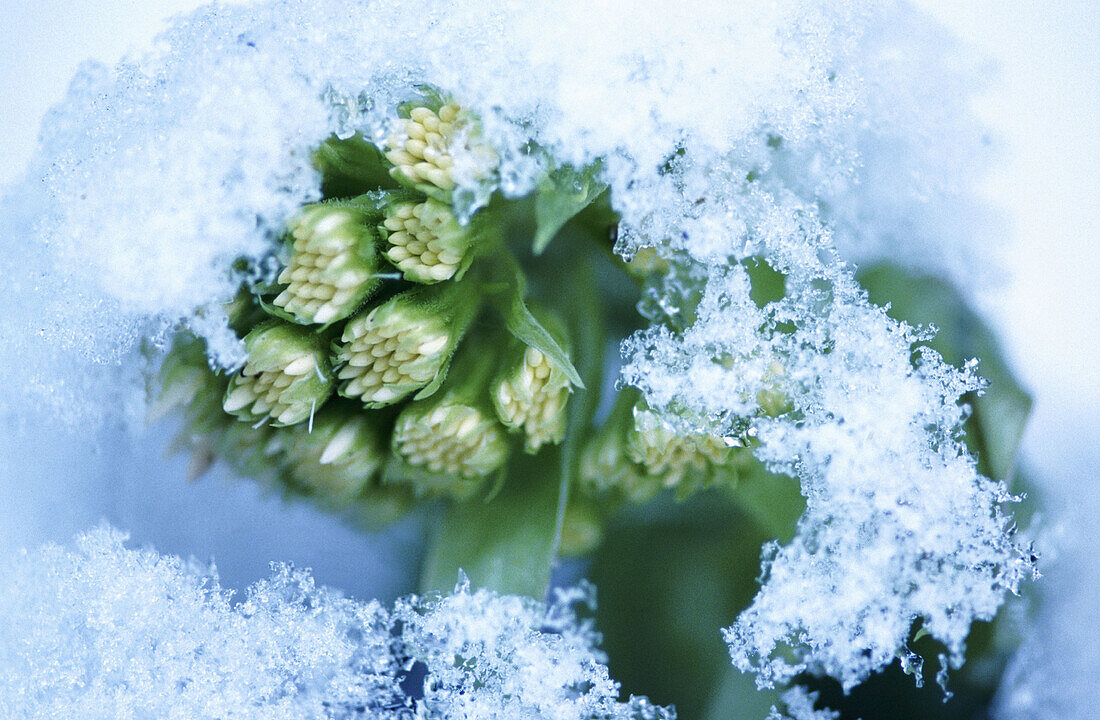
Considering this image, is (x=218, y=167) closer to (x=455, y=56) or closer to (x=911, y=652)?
(x=455, y=56)

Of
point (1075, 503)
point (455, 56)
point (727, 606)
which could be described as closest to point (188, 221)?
point (455, 56)

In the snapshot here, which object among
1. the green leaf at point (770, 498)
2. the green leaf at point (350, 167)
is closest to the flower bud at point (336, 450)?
the green leaf at point (350, 167)

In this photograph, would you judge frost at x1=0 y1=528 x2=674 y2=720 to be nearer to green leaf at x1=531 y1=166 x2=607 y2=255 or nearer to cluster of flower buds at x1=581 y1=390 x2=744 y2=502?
cluster of flower buds at x1=581 y1=390 x2=744 y2=502

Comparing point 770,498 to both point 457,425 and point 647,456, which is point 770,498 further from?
point 457,425

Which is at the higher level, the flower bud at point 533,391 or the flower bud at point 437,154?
the flower bud at point 437,154

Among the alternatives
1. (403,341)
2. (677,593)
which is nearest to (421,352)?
(403,341)

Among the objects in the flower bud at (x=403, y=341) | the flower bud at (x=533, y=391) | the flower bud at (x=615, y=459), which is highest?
the flower bud at (x=615, y=459)

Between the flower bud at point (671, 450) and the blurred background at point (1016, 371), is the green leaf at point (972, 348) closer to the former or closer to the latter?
the blurred background at point (1016, 371)
